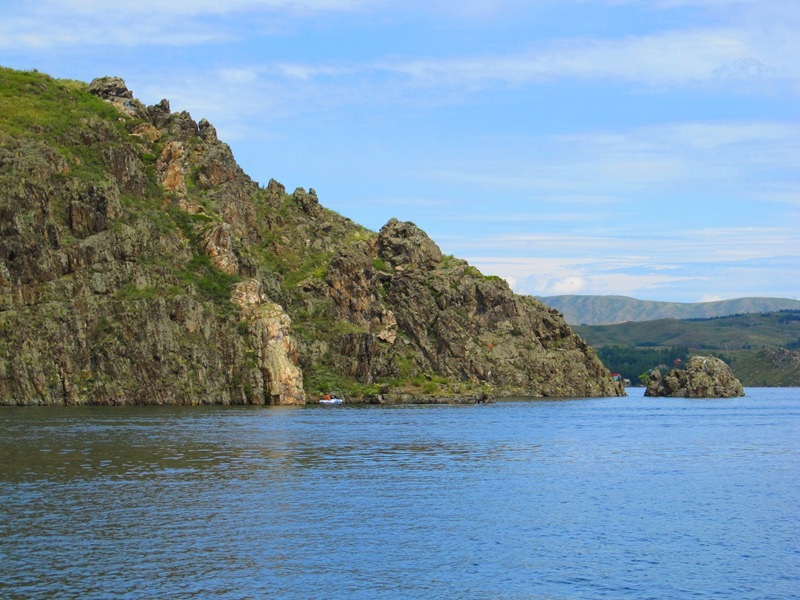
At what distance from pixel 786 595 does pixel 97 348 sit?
526ft

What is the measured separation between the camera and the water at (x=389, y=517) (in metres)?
44.3

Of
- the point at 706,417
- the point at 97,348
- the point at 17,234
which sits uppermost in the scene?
the point at 17,234

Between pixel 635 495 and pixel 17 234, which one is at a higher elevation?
pixel 17 234

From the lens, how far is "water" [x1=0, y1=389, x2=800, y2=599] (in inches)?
1743

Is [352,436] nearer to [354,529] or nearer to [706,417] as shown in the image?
[354,529]

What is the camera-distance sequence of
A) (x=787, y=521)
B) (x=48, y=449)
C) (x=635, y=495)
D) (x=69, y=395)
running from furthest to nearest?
(x=69, y=395) < (x=48, y=449) < (x=635, y=495) < (x=787, y=521)

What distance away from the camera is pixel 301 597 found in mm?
41250

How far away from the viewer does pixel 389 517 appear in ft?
198

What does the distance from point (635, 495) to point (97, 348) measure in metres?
136

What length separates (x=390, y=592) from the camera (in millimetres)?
42375

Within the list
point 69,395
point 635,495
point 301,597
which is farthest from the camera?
point 69,395

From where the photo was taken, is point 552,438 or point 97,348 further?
point 97,348

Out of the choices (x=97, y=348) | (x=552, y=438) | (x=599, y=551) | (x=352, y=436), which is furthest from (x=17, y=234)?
(x=599, y=551)

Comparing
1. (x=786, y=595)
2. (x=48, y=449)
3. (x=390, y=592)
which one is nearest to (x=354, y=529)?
(x=390, y=592)
